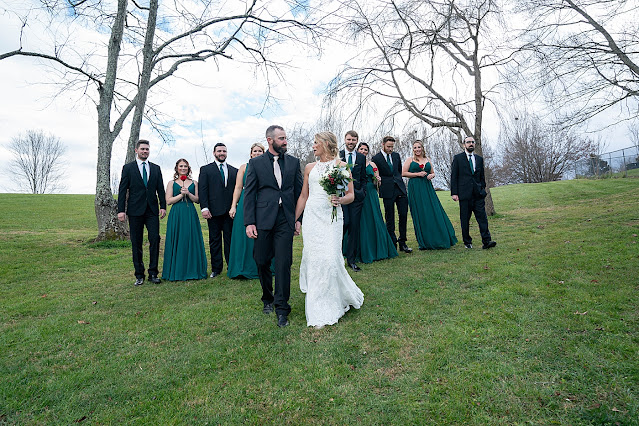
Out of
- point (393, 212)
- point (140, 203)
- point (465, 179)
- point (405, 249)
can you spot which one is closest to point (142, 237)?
point (140, 203)

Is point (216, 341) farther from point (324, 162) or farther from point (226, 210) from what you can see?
point (226, 210)

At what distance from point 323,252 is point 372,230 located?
3.66 meters

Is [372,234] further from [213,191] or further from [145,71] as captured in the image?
[145,71]

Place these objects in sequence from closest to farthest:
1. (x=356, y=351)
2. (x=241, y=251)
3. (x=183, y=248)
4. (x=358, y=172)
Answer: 1. (x=356, y=351)
2. (x=241, y=251)
3. (x=183, y=248)
4. (x=358, y=172)

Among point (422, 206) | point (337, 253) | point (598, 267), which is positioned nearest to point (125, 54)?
point (422, 206)

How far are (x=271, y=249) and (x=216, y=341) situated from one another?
134 centimetres

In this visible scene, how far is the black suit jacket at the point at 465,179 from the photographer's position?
855cm

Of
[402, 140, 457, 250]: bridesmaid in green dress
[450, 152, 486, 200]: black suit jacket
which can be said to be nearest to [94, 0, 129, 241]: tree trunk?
[402, 140, 457, 250]: bridesmaid in green dress

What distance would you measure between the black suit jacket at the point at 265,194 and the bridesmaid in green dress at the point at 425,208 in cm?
478

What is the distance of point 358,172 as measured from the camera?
25.1ft

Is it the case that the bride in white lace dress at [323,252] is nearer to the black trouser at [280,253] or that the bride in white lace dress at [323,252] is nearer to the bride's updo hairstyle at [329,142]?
the bride's updo hairstyle at [329,142]

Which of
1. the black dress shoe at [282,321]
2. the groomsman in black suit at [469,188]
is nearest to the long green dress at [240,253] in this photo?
the black dress shoe at [282,321]

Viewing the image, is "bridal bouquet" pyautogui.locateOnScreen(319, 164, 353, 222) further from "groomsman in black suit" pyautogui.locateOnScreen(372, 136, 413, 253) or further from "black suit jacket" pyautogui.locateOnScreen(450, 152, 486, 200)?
"black suit jacket" pyautogui.locateOnScreen(450, 152, 486, 200)

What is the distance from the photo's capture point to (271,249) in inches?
198
